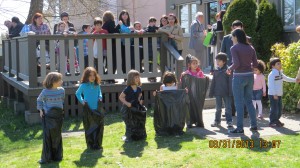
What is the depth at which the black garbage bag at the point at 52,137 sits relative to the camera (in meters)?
8.01

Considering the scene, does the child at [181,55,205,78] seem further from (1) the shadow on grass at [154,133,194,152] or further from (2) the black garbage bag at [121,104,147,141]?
(2) the black garbage bag at [121,104,147,141]

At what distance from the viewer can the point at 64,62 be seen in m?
12.0

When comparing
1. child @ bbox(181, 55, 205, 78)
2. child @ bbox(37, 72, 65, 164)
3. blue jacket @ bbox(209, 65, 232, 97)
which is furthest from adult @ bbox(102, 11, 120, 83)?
child @ bbox(37, 72, 65, 164)

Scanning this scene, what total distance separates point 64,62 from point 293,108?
492 centimetres

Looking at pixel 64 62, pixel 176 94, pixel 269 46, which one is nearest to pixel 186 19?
pixel 269 46

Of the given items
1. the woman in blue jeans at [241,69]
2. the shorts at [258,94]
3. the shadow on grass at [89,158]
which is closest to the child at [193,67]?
the woman in blue jeans at [241,69]

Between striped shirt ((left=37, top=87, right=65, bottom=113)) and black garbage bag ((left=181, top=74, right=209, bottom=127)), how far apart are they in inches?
97.1

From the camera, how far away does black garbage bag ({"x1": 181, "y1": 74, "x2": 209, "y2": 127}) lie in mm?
9562

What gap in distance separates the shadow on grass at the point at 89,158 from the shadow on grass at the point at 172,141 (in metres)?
0.95

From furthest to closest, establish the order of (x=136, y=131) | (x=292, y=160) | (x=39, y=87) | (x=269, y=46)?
(x=269, y=46), (x=39, y=87), (x=136, y=131), (x=292, y=160)

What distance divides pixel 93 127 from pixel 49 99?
0.91 meters

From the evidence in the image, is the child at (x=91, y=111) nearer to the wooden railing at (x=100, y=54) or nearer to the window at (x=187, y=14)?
the wooden railing at (x=100, y=54)

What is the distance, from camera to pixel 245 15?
12.6 m

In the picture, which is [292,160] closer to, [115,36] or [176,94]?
[176,94]
